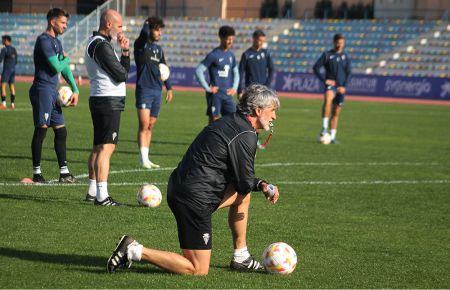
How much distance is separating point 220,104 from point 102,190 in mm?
6986

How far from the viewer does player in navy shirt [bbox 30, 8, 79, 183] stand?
11718 mm

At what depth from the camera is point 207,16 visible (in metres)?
58.8

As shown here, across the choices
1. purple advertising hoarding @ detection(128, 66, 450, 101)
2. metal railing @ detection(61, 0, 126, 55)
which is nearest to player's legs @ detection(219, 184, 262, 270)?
purple advertising hoarding @ detection(128, 66, 450, 101)

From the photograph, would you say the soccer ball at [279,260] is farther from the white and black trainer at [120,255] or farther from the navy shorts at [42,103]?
the navy shorts at [42,103]

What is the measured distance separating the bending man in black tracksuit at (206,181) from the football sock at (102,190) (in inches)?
126

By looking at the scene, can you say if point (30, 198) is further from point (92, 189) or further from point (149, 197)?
point (149, 197)

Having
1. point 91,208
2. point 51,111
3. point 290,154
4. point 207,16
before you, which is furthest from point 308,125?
point 207,16

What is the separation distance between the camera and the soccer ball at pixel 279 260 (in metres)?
7.51

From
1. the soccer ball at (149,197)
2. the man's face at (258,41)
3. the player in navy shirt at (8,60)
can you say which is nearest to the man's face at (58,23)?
the soccer ball at (149,197)

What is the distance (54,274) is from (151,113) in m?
8.51

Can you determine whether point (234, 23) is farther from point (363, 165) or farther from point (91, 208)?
point (91, 208)

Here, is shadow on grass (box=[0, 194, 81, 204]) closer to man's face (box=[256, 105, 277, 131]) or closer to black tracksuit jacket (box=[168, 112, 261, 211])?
black tracksuit jacket (box=[168, 112, 261, 211])

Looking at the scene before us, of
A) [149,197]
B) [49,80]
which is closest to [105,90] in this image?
[149,197]

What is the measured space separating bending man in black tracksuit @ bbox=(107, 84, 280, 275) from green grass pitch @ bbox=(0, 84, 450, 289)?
173 millimetres
